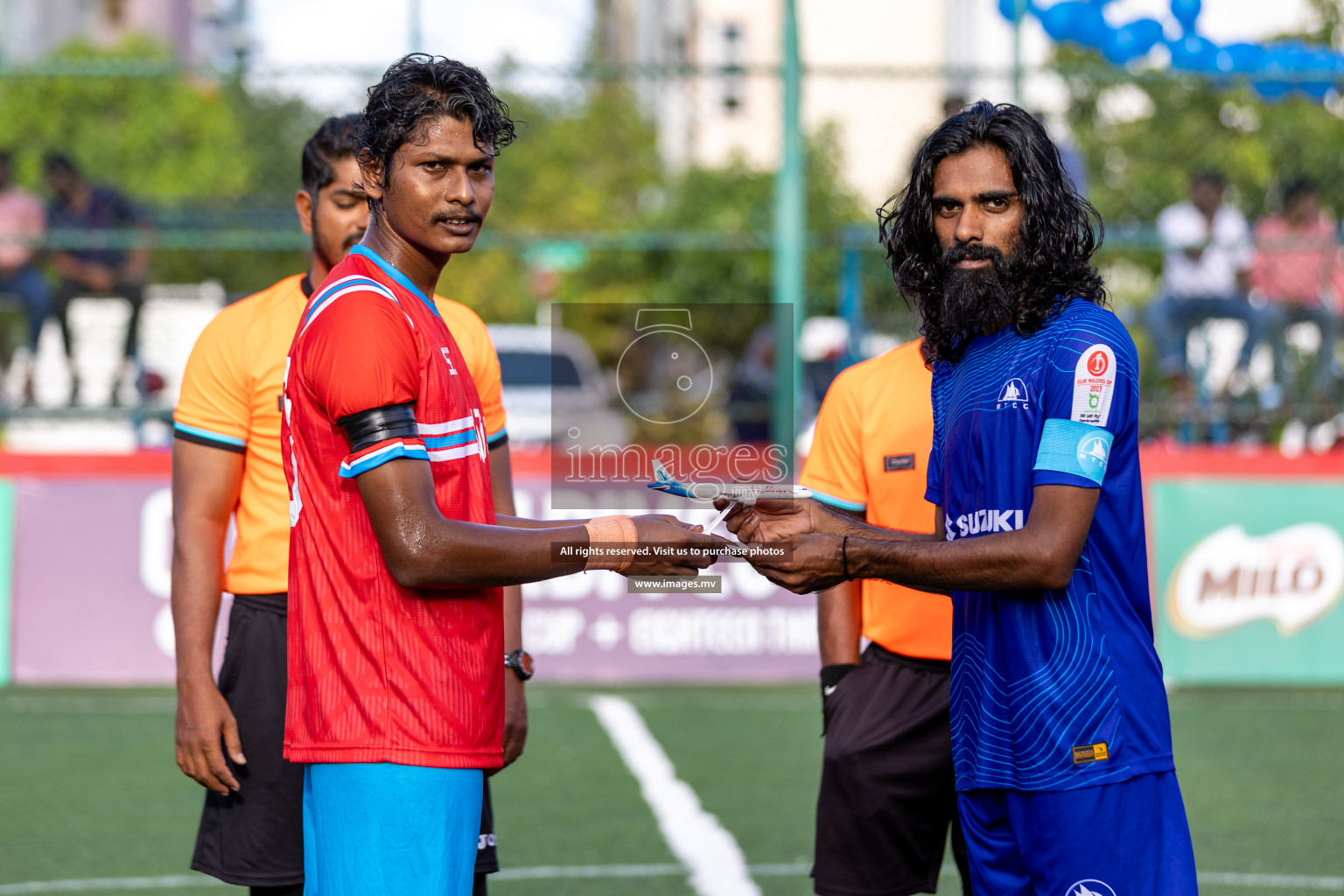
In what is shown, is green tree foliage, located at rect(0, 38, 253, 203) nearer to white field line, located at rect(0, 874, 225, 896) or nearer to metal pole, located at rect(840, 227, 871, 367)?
metal pole, located at rect(840, 227, 871, 367)

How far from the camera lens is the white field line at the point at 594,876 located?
17.3 ft

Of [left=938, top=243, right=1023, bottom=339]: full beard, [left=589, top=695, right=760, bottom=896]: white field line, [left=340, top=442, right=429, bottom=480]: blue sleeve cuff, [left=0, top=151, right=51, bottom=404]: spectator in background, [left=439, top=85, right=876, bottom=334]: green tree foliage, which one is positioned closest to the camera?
[left=340, top=442, right=429, bottom=480]: blue sleeve cuff

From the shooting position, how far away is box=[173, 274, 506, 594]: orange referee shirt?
11.8 feet

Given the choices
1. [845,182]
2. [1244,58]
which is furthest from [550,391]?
[1244,58]

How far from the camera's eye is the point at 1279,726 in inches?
313

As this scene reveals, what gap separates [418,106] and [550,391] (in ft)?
32.9

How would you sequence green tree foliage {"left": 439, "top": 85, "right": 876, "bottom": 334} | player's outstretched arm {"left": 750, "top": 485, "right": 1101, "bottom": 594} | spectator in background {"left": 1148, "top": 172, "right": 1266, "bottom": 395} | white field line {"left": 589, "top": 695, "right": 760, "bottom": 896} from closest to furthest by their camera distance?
player's outstretched arm {"left": 750, "top": 485, "right": 1101, "bottom": 594}
white field line {"left": 589, "top": 695, "right": 760, "bottom": 896}
spectator in background {"left": 1148, "top": 172, "right": 1266, "bottom": 395}
green tree foliage {"left": 439, "top": 85, "right": 876, "bottom": 334}

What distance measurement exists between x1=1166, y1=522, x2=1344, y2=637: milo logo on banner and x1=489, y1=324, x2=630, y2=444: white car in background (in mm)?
3585

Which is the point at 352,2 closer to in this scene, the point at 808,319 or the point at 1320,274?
the point at 808,319

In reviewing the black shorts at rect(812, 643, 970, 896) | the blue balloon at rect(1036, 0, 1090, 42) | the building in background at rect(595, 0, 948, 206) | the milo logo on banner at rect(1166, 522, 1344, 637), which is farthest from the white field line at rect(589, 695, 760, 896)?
the blue balloon at rect(1036, 0, 1090, 42)

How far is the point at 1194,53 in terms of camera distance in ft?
33.1

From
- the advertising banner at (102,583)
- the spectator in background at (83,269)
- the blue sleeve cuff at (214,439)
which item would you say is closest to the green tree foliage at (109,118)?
the spectator in background at (83,269)

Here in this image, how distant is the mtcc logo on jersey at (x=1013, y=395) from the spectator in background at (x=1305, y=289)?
7599 millimetres

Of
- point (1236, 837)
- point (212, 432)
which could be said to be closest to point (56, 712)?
point (212, 432)
